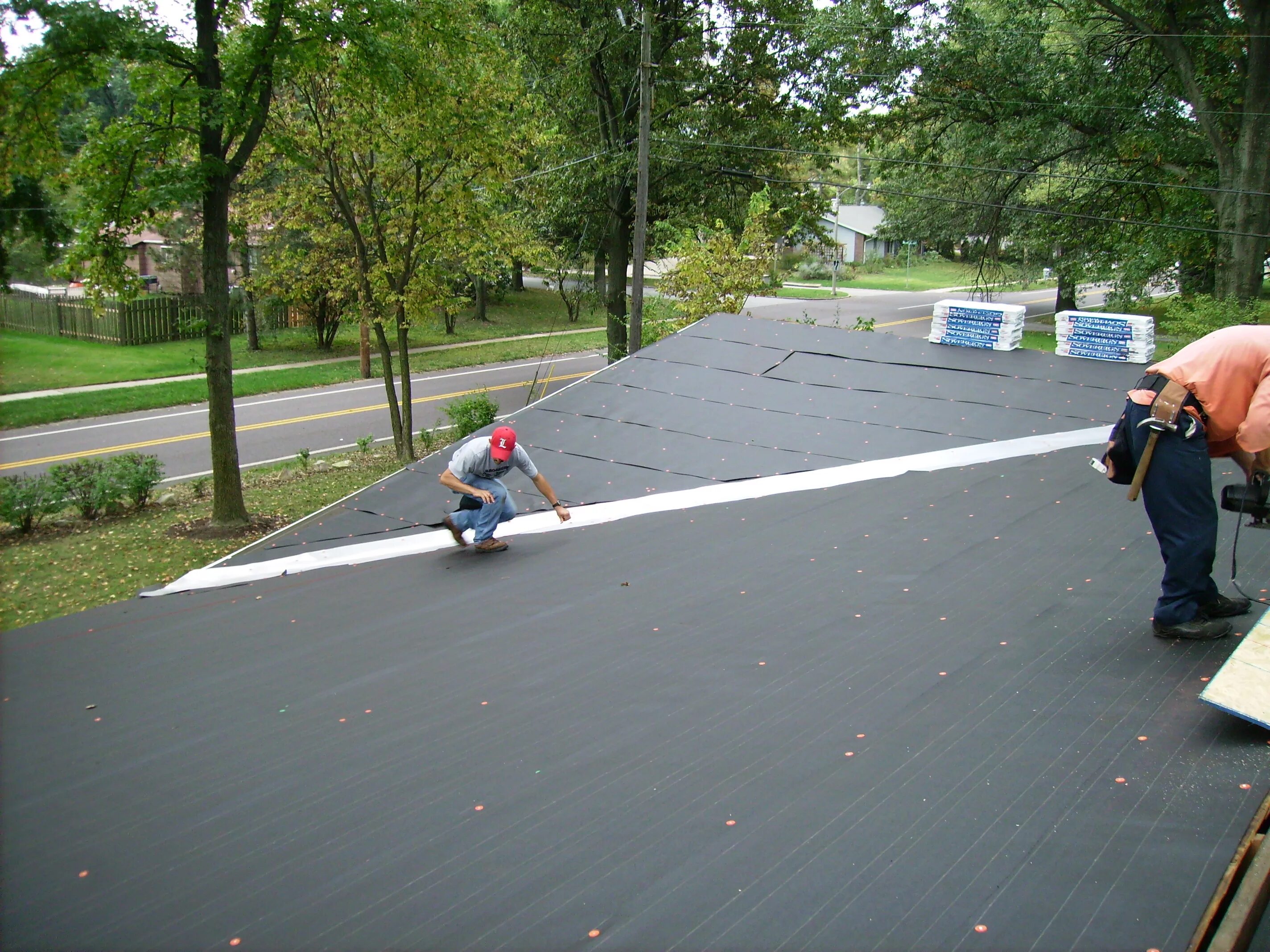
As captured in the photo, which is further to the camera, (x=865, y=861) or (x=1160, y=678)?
(x=1160, y=678)

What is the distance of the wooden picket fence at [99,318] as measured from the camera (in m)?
26.6

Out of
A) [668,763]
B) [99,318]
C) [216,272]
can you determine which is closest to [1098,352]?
[668,763]

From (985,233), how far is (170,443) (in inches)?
727

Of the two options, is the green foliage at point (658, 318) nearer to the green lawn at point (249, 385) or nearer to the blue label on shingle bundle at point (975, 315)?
the blue label on shingle bundle at point (975, 315)

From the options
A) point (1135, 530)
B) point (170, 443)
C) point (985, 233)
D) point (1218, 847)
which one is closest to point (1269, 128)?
point (985, 233)

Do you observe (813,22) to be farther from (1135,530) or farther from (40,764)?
(40,764)

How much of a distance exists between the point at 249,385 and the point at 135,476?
1049 cm

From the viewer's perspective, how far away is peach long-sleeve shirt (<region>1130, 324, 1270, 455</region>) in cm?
355

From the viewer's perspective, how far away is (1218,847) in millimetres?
2346

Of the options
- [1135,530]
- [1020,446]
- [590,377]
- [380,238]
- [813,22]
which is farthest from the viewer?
[813,22]

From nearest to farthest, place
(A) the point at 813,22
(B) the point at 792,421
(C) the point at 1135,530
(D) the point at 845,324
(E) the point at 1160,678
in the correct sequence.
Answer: (E) the point at 1160,678 → (C) the point at 1135,530 → (B) the point at 792,421 → (A) the point at 813,22 → (D) the point at 845,324

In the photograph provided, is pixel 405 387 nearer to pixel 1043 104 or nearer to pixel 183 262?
pixel 1043 104

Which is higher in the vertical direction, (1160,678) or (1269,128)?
(1269,128)

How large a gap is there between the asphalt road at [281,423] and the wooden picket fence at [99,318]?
6452 millimetres
